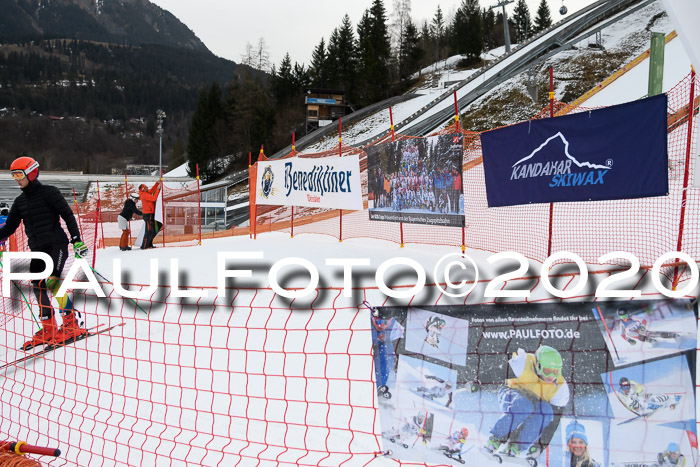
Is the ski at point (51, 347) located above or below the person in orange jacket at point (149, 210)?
below

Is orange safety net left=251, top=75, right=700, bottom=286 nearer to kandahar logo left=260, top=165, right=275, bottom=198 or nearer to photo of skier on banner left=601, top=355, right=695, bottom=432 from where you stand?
kandahar logo left=260, top=165, right=275, bottom=198

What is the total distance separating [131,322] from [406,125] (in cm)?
2821

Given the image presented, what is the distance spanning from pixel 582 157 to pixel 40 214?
5.48m

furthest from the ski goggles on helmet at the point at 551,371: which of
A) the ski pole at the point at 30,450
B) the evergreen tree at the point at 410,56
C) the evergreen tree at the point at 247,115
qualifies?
the evergreen tree at the point at 410,56

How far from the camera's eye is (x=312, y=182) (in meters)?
9.58

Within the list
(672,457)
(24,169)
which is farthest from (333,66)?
(672,457)

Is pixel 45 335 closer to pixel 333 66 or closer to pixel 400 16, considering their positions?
pixel 333 66

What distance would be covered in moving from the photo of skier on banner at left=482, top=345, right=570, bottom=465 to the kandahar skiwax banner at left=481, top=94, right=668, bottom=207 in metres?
3.40

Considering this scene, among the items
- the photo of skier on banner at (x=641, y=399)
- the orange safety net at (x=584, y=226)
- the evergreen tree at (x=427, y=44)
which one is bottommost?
the photo of skier on banner at (x=641, y=399)

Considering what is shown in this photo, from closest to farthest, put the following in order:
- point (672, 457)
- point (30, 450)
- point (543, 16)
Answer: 1. point (672, 457)
2. point (30, 450)
3. point (543, 16)

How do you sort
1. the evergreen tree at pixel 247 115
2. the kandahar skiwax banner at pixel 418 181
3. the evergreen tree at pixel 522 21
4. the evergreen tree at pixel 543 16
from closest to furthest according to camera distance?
the kandahar skiwax banner at pixel 418 181
the evergreen tree at pixel 247 115
the evergreen tree at pixel 543 16
the evergreen tree at pixel 522 21

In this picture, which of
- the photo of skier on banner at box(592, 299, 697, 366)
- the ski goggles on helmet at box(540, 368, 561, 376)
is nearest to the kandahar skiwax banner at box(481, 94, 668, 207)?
the photo of skier on banner at box(592, 299, 697, 366)

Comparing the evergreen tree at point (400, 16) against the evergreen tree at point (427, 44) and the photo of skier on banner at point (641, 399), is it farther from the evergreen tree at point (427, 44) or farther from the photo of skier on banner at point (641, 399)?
the photo of skier on banner at point (641, 399)

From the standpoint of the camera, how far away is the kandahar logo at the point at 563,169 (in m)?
5.03
